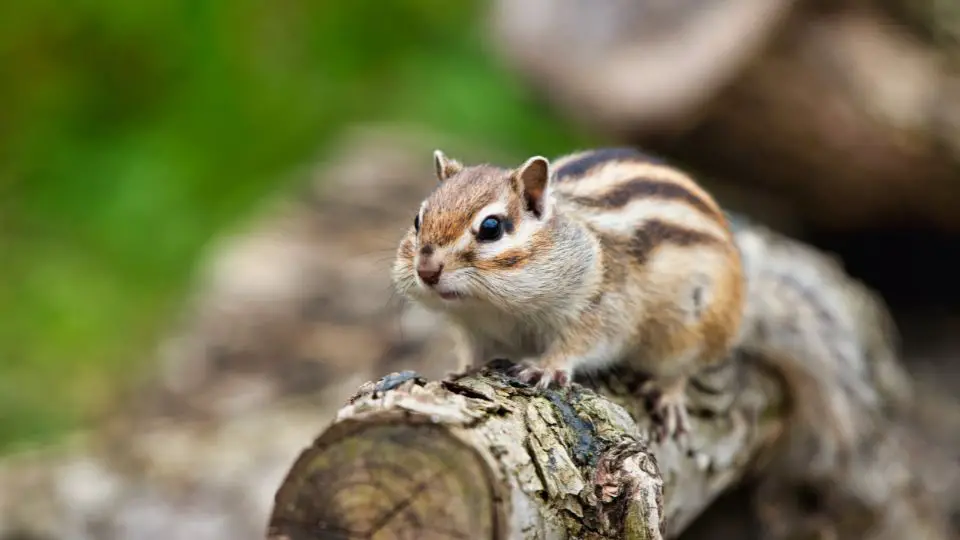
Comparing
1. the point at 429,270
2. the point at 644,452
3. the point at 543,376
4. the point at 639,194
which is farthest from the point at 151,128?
the point at 644,452

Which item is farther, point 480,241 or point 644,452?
point 480,241

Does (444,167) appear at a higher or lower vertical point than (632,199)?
higher

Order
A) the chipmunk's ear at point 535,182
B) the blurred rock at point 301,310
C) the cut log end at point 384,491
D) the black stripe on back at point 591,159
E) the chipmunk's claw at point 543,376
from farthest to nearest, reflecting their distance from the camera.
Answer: the blurred rock at point 301,310 < the black stripe on back at point 591,159 < the chipmunk's ear at point 535,182 < the chipmunk's claw at point 543,376 < the cut log end at point 384,491

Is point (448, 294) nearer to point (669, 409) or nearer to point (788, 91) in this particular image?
point (669, 409)

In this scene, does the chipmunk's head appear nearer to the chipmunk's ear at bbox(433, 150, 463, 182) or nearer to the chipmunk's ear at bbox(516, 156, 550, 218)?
the chipmunk's ear at bbox(516, 156, 550, 218)

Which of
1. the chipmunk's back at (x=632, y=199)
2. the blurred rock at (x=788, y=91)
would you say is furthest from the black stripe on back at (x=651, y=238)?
the blurred rock at (x=788, y=91)

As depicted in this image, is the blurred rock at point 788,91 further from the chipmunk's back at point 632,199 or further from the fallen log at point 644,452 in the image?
the chipmunk's back at point 632,199

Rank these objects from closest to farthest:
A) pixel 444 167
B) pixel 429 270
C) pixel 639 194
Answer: pixel 429 270 → pixel 444 167 → pixel 639 194

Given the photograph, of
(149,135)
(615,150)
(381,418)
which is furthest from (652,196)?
(149,135)
